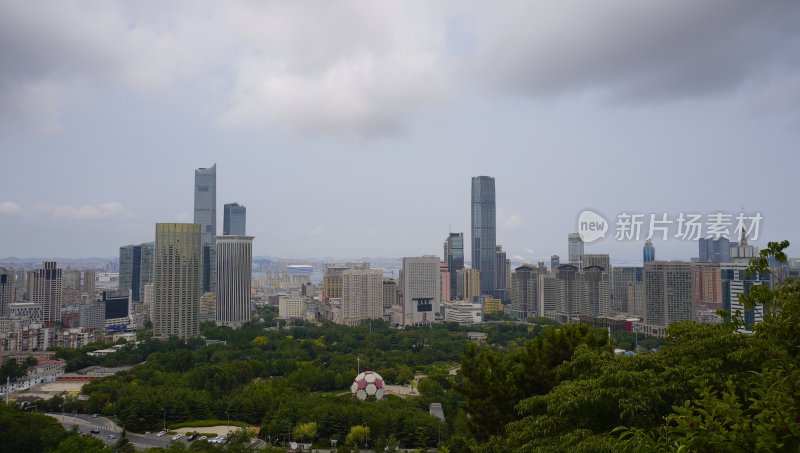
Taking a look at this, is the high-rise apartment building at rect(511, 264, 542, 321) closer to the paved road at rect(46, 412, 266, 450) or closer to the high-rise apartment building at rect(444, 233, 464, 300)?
the high-rise apartment building at rect(444, 233, 464, 300)

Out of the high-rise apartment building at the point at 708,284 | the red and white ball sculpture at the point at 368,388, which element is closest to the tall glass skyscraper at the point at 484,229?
the high-rise apartment building at the point at 708,284

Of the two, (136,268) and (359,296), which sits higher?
(136,268)

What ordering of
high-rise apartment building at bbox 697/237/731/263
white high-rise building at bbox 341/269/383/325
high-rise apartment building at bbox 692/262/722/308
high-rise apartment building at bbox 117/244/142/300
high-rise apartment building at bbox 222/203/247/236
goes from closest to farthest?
high-rise apartment building at bbox 692/262/722/308 → high-rise apartment building at bbox 697/237/731/263 → white high-rise building at bbox 341/269/383/325 → high-rise apartment building at bbox 117/244/142/300 → high-rise apartment building at bbox 222/203/247/236

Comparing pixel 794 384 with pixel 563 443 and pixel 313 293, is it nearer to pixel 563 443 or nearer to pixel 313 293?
pixel 563 443

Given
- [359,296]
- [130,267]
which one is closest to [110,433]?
[359,296]

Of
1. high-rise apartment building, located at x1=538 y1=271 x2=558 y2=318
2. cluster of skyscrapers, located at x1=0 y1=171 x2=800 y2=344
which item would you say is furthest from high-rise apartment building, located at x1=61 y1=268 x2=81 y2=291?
high-rise apartment building, located at x1=538 y1=271 x2=558 y2=318

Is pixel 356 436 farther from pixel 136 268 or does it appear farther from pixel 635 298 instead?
pixel 136 268

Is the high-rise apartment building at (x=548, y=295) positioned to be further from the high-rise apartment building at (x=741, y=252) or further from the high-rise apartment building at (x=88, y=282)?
the high-rise apartment building at (x=88, y=282)

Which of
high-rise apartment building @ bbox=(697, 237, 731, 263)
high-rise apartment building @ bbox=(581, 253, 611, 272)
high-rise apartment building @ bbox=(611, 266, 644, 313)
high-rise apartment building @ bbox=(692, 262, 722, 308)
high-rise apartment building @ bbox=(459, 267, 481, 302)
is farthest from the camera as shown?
high-rise apartment building @ bbox=(459, 267, 481, 302)

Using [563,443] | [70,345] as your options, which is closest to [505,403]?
[563,443]
